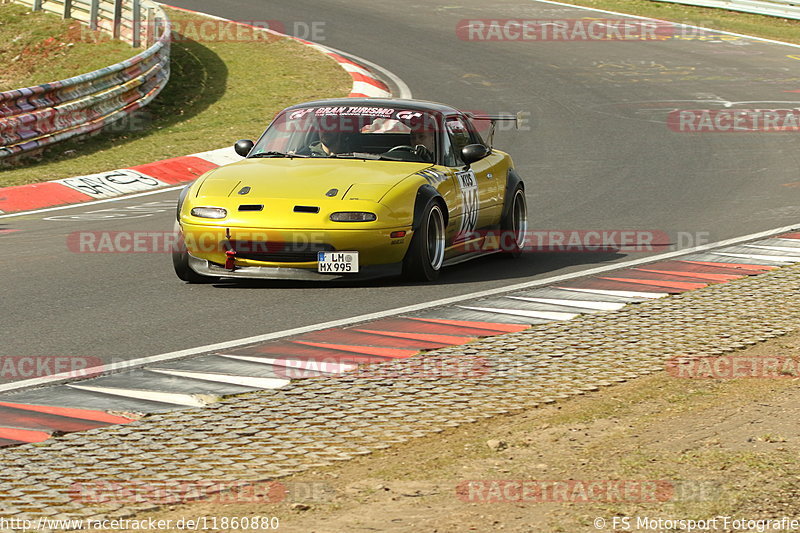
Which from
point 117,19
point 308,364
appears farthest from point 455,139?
point 117,19

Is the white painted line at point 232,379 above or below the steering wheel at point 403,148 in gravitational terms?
below

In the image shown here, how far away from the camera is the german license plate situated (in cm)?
963

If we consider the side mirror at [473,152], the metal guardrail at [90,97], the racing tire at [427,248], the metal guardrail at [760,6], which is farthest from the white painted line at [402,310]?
the metal guardrail at [760,6]

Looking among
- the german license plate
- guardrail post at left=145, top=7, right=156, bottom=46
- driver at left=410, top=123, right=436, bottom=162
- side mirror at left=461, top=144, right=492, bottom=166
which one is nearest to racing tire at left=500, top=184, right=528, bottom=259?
side mirror at left=461, top=144, right=492, bottom=166

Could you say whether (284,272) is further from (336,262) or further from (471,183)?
(471,183)

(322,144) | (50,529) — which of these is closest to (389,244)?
(322,144)

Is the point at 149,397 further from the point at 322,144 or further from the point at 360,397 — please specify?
the point at 322,144

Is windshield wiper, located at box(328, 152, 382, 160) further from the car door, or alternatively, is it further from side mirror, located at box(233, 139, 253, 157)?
side mirror, located at box(233, 139, 253, 157)

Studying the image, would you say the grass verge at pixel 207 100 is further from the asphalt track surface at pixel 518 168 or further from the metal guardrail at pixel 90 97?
the asphalt track surface at pixel 518 168

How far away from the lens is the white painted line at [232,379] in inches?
270

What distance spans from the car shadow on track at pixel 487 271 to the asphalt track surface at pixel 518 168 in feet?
0.11

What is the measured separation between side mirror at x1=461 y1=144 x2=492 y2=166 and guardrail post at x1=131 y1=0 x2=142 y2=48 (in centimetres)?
1528

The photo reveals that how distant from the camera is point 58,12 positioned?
28.3 metres

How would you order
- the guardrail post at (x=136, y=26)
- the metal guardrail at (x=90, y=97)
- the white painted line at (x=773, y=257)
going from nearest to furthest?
the white painted line at (x=773, y=257) → the metal guardrail at (x=90, y=97) → the guardrail post at (x=136, y=26)
